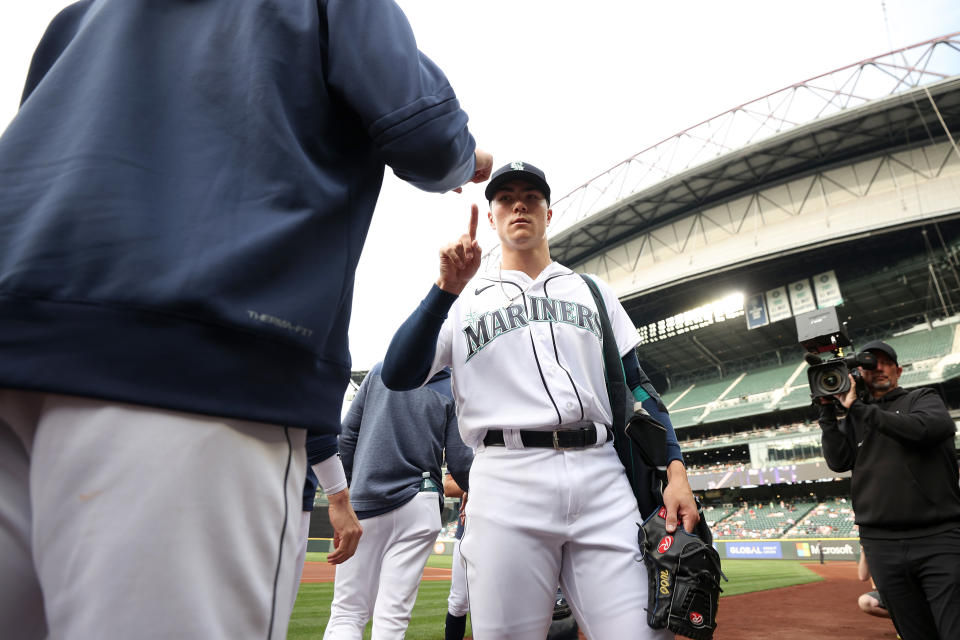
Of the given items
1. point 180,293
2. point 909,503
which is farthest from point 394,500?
point 909,503

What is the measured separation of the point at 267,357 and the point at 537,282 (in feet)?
5.35

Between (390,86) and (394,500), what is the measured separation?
2816 millimetres

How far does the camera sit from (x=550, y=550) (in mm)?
1843

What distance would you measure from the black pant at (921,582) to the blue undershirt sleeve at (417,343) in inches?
125

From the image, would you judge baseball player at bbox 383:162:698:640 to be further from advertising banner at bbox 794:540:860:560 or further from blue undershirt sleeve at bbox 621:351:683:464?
advertising banner at bbox 794:540:860:560

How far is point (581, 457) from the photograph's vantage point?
6.31 feet

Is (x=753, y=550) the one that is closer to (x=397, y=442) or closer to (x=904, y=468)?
(x=904, y=468)

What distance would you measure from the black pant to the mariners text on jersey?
2663 millimetres

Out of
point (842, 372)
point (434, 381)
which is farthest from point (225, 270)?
point (842, 372)

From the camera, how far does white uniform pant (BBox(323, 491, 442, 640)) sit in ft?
10.3

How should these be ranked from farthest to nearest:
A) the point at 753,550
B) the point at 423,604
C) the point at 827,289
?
1. the point at 827,289
2. the point at 753,550
3. the point at 423,604

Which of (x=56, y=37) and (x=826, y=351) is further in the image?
(x=826, y=351)

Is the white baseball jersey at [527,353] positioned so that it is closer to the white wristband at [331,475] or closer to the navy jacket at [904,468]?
the white wristband at [331,475]

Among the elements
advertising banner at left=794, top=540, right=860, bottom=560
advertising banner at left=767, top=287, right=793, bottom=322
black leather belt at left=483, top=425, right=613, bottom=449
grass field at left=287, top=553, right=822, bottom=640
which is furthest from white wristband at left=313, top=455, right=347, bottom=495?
advertising banner at left=767, top=287, right=793, bottom=322
